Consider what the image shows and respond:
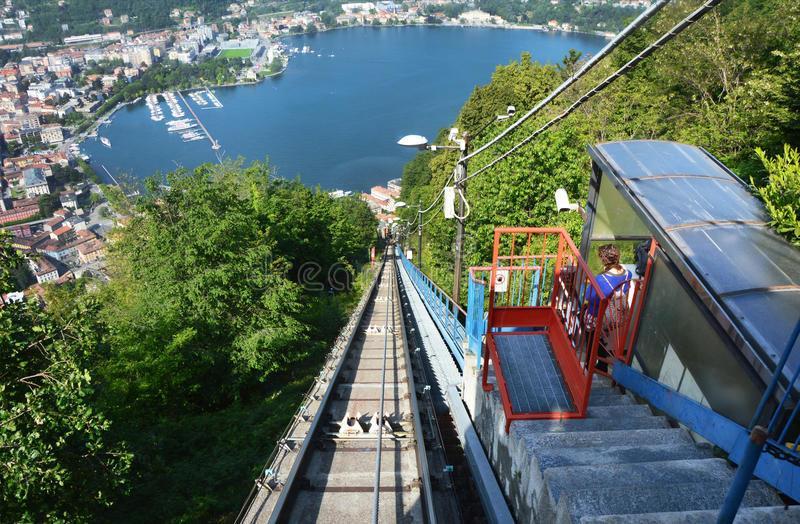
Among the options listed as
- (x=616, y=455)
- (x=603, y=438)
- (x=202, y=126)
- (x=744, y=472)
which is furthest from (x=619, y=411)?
(x=202, y=126)

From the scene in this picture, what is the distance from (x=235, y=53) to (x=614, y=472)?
171m

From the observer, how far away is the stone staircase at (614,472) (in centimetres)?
251

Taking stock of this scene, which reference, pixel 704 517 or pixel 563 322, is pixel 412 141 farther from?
pixel 704 517

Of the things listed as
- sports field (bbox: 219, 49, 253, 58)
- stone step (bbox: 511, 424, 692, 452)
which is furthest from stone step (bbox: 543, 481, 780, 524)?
sports field (bbox: 219, 49, 253, 58)

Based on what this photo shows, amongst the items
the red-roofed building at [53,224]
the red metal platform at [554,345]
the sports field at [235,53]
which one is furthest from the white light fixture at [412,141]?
the sports field at [235,53]

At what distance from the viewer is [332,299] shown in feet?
72.7

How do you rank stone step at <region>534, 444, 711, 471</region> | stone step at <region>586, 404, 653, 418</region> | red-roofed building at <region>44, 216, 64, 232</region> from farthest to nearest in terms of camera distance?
red-roofed building at <region>44, 216, 64, 232</region>
stone step at <region>586, 404, 653, 418</region>
stone step at <region>534, 444, 711, 471</region>

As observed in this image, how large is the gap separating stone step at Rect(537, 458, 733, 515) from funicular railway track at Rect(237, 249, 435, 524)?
115 cm

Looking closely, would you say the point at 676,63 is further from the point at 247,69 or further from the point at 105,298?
the point at 247,69

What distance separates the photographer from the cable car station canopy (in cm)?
303

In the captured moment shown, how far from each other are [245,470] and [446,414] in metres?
3.48

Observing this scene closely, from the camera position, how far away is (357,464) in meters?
4.72

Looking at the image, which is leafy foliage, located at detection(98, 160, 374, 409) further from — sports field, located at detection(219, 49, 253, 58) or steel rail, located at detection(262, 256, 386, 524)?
sports field, located at detection(219, 49, 253, 58)

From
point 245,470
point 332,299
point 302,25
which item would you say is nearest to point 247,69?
point 302,25
